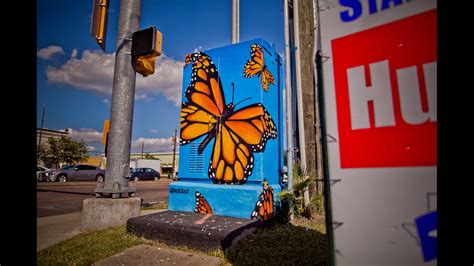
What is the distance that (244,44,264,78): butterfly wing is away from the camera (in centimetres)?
510

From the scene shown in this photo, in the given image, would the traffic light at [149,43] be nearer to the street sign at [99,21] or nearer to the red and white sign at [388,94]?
the street sign at [99,21]

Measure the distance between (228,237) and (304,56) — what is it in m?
5.48

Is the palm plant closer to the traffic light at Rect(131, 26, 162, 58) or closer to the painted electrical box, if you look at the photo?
the painted electrical box

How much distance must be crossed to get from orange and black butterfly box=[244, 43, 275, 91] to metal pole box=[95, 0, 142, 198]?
7.37 feet

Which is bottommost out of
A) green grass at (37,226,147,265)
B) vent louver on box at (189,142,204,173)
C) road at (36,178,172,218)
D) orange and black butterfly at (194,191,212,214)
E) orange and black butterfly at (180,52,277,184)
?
road at (36,178,172,218)

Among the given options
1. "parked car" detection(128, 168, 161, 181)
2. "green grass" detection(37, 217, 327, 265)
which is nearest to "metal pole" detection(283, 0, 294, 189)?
"green grass" detection(37, 217, 327, 265)

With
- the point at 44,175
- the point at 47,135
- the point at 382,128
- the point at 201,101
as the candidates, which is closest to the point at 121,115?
the point at 201,101

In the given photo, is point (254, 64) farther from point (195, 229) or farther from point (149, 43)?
point (195, 229)

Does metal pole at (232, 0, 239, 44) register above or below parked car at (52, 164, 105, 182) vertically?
above

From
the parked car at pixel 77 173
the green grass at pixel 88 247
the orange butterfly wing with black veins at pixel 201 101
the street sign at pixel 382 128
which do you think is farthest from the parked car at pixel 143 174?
the street sign at pixel 382 128

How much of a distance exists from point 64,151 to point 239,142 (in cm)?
3860

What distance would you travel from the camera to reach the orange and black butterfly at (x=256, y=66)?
510cm

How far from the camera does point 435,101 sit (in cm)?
116

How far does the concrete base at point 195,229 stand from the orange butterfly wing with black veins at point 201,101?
1.87m
